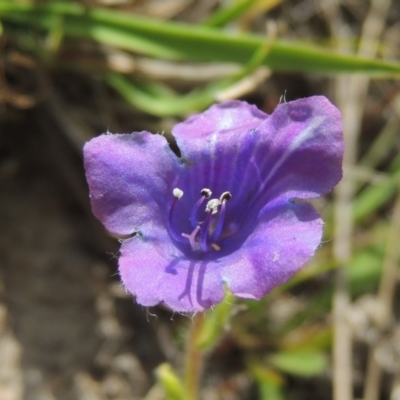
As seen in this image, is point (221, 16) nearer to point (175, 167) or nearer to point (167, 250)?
point (175, 167)

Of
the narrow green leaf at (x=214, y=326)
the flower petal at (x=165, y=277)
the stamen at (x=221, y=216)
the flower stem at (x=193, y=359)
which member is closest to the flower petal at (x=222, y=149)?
the stamen at (x=221, y=216)

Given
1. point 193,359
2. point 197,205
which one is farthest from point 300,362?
point 197,205

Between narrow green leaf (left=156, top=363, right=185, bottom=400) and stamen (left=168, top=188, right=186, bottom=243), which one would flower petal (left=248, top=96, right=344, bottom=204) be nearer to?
stamen (left=168, top=188, right=186, bottom=243)

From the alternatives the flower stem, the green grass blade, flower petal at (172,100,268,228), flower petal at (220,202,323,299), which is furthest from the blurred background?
flower petal at (220,202,323,299)

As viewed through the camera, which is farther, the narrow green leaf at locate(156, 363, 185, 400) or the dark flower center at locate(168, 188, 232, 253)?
the narrow green leaf at locate(156, 363, 185, 400)

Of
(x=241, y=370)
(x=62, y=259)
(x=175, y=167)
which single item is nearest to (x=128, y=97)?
(x=62, y=259)

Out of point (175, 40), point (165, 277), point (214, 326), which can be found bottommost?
point (214, 326)

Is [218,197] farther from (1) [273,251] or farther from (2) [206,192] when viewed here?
(1) [273,251]

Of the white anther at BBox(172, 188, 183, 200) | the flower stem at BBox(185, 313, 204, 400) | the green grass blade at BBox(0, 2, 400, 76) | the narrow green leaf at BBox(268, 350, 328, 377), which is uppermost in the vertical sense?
the green grass blade at BBox(0, 2, 400, 76)
